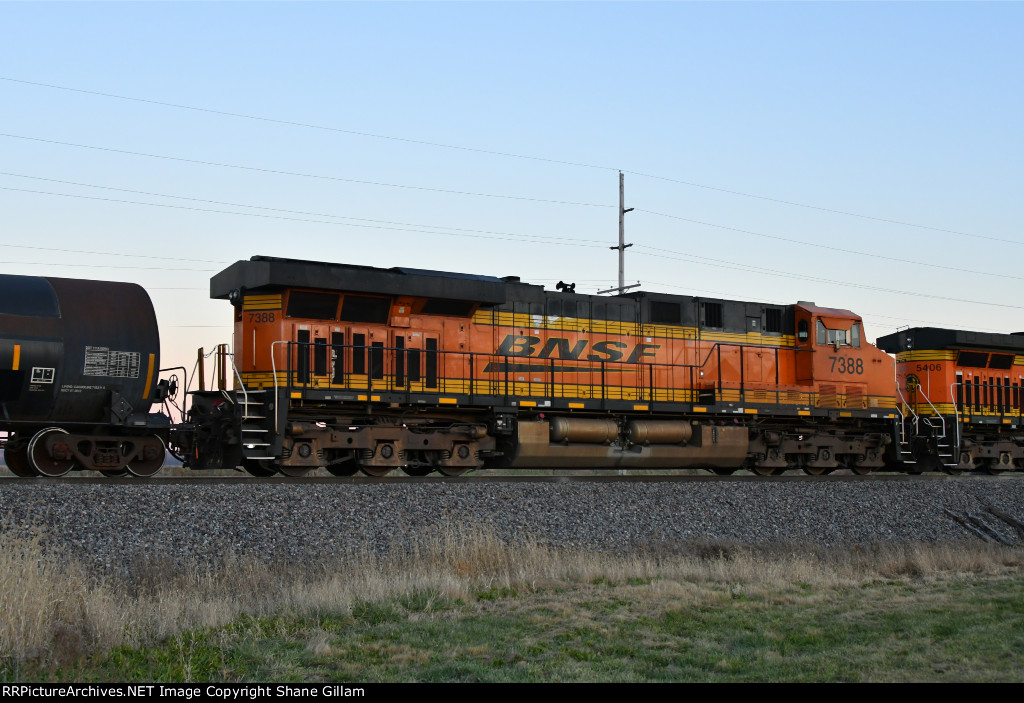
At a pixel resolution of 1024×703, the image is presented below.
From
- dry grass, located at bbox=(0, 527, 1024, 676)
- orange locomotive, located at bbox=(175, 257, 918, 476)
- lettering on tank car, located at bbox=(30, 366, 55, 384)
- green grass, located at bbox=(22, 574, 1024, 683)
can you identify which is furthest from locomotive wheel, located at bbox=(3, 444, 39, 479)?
green grass, located at bbox=(22, 574, 1024, 683)

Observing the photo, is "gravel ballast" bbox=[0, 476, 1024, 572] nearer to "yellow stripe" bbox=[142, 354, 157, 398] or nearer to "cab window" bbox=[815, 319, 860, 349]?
"yellow stripe" bbox=[142, 354, 157, 398]

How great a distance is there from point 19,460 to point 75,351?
1862 mm

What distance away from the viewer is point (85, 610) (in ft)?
24.0

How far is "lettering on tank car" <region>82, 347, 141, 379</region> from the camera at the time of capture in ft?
46.3

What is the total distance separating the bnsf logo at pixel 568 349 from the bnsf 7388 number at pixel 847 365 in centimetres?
457

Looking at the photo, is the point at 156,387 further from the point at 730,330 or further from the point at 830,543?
the point at 730,330

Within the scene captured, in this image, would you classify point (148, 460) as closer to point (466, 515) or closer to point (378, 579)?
point (466, 515)

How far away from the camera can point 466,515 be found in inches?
475

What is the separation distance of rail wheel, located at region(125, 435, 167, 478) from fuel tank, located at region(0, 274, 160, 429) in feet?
1.54

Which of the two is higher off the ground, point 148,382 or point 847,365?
point 847,365

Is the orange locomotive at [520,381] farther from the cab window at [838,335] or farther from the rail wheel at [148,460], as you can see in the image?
the rail wheel at [148,460]

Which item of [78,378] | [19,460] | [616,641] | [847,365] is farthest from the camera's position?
[847,365]

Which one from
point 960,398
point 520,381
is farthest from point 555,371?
point 960,398
